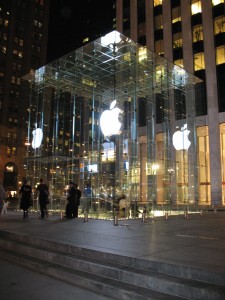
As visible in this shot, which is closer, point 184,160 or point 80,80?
point 80,80

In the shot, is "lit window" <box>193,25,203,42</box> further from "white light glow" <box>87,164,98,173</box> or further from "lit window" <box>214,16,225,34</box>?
"white light glow" <box>87,164,98,173</box>

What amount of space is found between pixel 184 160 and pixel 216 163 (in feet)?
34.8

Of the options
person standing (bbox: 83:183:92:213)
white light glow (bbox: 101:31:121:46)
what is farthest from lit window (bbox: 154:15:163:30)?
person standing (bbox: 83:183:92:213)

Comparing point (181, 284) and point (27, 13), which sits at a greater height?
point (27, 13)

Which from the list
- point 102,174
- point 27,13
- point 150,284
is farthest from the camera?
point 27,13

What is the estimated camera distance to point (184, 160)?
Result: 2338 centimetres

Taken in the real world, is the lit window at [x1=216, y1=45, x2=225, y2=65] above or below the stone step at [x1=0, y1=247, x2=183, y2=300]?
above

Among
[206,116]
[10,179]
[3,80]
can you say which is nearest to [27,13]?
[3,80]

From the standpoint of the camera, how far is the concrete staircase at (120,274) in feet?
16.9

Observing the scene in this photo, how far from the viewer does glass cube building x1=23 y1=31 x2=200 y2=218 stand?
1761 cm

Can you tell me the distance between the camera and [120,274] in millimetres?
6035

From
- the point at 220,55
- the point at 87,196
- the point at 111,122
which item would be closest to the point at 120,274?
the point at 87,196

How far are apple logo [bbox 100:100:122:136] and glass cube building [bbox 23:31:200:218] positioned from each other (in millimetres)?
54

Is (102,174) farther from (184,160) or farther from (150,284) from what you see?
(150,284)
